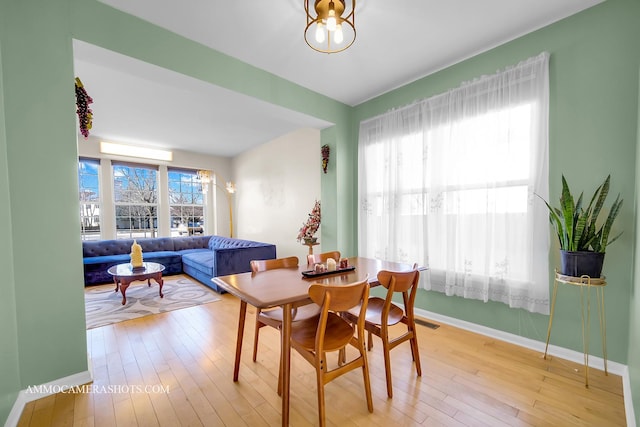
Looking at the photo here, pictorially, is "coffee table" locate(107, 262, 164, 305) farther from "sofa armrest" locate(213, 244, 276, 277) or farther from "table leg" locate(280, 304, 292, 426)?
"table leg" locate(280, 304, 292, 426)

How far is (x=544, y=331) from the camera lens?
219cm

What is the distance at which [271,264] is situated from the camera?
2148 millimetres

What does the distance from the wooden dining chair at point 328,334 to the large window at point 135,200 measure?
5.62m

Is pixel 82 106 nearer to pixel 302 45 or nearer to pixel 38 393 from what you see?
pixel 302 45

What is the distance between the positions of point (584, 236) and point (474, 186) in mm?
879

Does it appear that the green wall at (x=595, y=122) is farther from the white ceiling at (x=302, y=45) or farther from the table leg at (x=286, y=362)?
the table leg at (x=286, y=362)

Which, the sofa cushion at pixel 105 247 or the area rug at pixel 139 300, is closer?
the area rug at pixel 139 300

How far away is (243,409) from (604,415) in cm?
214

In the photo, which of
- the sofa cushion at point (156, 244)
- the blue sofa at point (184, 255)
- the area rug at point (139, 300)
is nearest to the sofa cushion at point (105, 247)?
the blue sofa at point (184, 255)

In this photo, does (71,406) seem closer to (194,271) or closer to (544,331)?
(194,271)

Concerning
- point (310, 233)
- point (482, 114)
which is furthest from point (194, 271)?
point (482, 114)

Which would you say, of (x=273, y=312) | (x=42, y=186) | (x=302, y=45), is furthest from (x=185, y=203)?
(x=273, y=312)

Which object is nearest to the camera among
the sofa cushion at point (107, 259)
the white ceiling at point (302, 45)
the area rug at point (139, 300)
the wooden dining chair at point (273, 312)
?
the wooden dining chair at point (273, 312)

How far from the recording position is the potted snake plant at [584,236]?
174 centimetres
